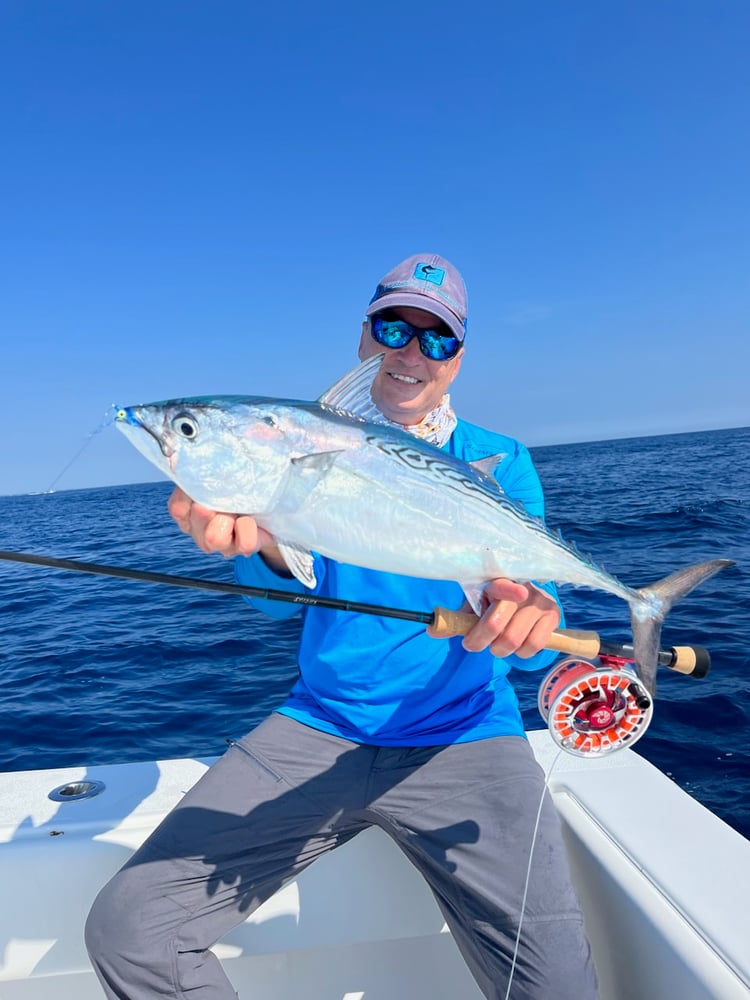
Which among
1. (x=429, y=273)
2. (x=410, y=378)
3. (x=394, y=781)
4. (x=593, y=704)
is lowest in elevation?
(x=394, y=781)

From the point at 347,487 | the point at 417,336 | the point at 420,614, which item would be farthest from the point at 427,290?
the point at 420,614

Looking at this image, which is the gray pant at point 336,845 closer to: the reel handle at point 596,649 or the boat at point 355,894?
the boat at point 355,894

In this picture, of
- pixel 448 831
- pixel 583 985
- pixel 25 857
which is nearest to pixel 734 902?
pixel 583 985

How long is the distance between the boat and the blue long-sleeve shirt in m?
A: 0.46

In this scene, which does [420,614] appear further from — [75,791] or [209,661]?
[209,661]

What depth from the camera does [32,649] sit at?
29.8 feet

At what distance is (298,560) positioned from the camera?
202cm

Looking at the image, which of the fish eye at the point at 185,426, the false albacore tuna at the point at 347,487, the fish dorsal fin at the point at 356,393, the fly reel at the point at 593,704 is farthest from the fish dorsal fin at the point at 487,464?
the fish eye at the point at 185,426

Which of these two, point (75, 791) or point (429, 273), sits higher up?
point (429, 273)

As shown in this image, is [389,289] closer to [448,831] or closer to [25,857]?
[448,831]

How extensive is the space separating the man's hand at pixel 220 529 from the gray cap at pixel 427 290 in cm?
139

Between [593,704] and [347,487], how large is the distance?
1.20m

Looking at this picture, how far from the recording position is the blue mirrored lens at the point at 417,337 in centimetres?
306

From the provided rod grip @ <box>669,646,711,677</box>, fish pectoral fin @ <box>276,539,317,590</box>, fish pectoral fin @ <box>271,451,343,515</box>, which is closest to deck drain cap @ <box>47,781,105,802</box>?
fish pectoral fin @ <box>276,539,317,590</box>
